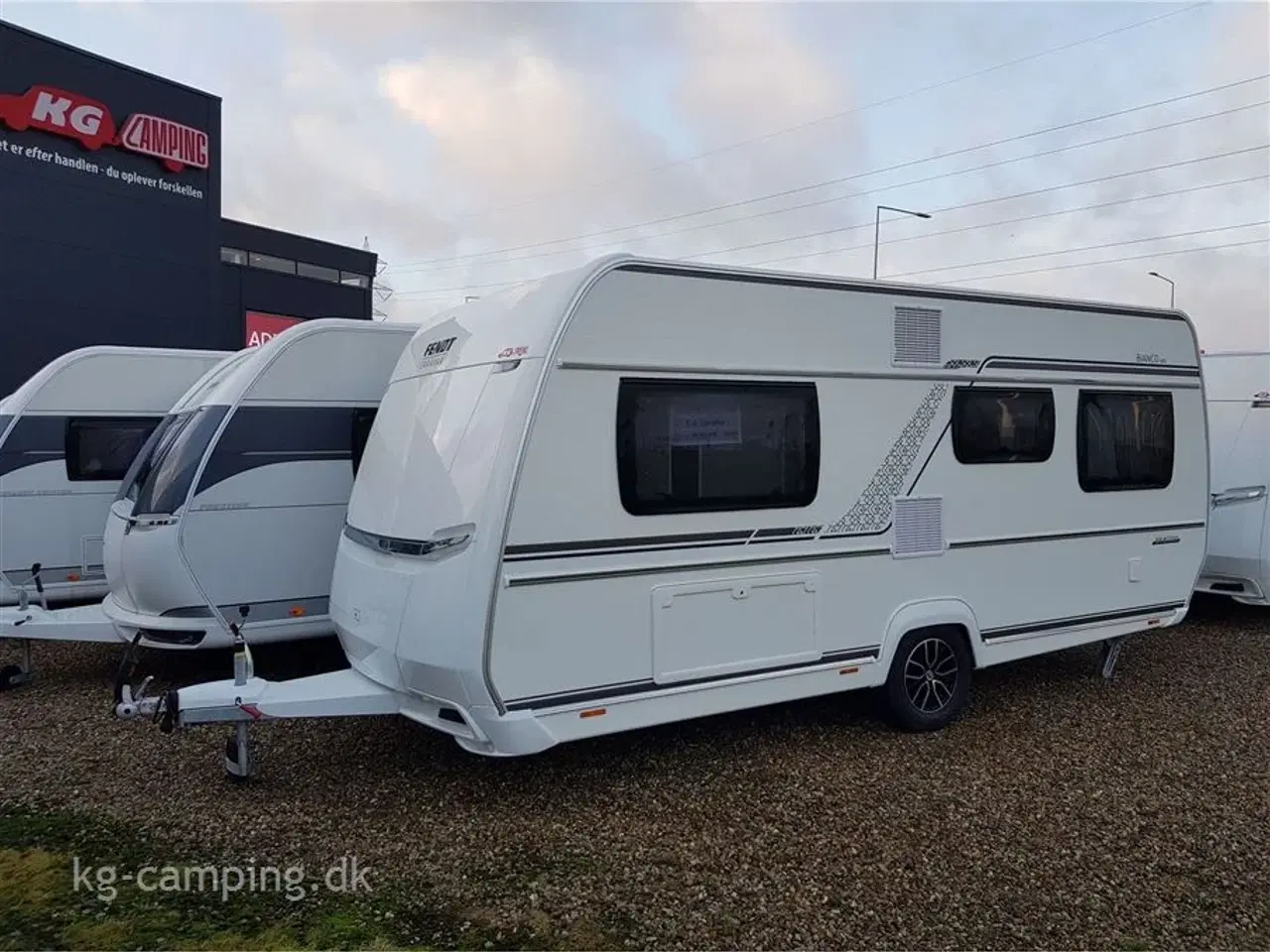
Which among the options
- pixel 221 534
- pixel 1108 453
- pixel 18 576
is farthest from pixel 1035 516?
pixel 18 576

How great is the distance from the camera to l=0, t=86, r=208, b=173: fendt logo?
581 inches

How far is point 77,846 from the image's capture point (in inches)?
174

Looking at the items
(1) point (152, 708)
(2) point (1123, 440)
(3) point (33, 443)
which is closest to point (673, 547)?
(1) point (152, 708)

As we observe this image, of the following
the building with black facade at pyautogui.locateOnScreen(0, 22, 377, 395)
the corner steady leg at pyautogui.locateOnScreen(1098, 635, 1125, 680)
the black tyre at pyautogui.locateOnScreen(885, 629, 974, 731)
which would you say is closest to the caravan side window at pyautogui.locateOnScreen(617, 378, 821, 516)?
the black tyre at pyautogui.locateOnScreen(885, 629, 974, 731)

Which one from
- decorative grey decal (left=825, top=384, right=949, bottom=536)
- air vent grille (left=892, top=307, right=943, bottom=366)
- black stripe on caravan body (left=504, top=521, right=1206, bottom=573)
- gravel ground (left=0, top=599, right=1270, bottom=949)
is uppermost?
air vent grille (left=892, top=307, right=943, bottom=366)

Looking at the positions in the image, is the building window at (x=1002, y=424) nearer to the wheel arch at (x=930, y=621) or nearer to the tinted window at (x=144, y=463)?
the wheel arch at (x=930, y=621)

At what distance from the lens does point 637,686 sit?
496 cm

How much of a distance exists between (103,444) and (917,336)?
7.26 m

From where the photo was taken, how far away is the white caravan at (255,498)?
21.6ft

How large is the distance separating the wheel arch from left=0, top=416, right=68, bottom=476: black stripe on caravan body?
743 centimetres

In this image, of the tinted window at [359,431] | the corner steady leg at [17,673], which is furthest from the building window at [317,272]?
the tinted window at [359,431]

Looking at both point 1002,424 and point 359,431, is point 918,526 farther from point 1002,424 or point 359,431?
point 359,431

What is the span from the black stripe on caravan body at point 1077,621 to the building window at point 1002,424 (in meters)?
1.09

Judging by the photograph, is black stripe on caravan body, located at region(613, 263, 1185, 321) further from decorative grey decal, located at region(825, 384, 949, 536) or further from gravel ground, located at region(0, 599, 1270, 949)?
gravel ground, located at region(0, 599, 1270, 949)
